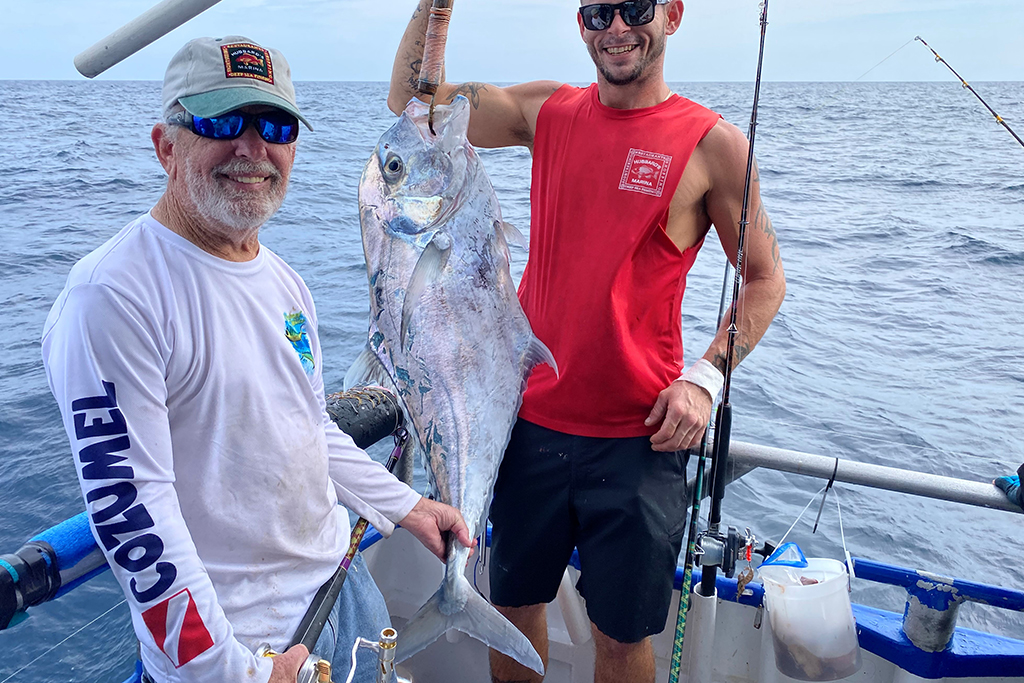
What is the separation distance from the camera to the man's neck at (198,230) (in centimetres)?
151

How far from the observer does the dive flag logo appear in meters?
1.27

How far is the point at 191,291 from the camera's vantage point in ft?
4.73

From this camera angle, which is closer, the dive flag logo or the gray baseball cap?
the dive flag logo

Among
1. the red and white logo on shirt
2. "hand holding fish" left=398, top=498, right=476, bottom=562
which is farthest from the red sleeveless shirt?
"hand holding fish" left=398, top=498, right=476, bottom=562

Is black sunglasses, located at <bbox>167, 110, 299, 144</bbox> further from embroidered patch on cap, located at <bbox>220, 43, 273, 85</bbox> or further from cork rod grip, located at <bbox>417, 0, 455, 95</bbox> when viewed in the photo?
cork rod grip, located at <bbox>417, 0, 455, 95</bbox>

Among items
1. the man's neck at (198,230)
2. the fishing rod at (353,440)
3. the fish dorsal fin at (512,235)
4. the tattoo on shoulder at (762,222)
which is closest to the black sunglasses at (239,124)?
the man's neck at (198,230)

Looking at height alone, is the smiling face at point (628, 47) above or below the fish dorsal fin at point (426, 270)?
above

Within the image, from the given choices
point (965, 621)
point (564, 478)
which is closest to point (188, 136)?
point (564, 478)

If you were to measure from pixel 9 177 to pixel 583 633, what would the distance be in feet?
57.8

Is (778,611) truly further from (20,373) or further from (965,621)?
(20,373)

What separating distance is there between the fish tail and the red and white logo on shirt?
1.23 metres

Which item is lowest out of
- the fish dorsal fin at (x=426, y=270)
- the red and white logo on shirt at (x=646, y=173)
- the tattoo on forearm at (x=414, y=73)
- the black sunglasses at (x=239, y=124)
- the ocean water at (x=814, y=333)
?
the ocean water at (x=814, y=333)

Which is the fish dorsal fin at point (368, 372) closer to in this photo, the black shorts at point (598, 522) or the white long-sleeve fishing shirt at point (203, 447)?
the white long-sleeve fishing shirt at point (203, 447)

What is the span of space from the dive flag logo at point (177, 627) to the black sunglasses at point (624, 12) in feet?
6.09
